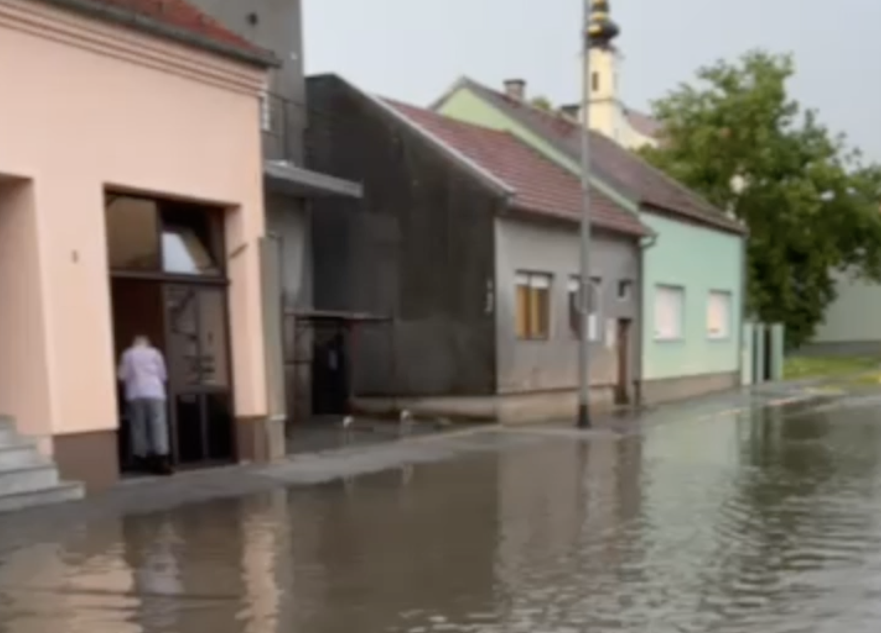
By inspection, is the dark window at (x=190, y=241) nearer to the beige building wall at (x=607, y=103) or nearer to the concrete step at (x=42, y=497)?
the concrete step at (x=42, y=497)

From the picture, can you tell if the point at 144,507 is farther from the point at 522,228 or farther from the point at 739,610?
the point at 522,228

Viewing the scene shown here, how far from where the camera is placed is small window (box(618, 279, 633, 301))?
2508 centimetres

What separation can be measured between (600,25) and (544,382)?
779 cm

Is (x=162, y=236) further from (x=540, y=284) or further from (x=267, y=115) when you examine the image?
(x=540, y=284)

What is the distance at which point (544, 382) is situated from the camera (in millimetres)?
21844

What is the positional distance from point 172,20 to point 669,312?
17.4 meters

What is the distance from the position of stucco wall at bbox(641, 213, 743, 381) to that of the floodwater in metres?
12.7

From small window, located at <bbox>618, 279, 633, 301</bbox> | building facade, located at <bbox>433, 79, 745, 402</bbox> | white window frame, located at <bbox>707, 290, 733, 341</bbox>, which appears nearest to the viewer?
small window, located at <bbox>618, 279, 633, 301</bbox>

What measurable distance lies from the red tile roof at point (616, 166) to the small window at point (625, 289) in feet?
6.29

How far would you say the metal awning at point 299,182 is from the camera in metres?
16.7

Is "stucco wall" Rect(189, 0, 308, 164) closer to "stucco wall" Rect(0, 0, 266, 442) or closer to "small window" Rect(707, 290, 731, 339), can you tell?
"stucco wall" Rect(0, 0, 266, 442)

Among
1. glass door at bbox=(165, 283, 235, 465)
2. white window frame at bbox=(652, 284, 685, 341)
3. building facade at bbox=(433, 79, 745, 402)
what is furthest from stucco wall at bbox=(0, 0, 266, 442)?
white window frame at bbox=(652, 284, 685, 341)

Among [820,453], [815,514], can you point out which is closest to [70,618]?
[815,514]

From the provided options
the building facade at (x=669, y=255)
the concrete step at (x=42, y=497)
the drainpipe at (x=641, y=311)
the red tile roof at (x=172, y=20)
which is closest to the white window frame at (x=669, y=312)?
the building facade at (x=669, y=255)
